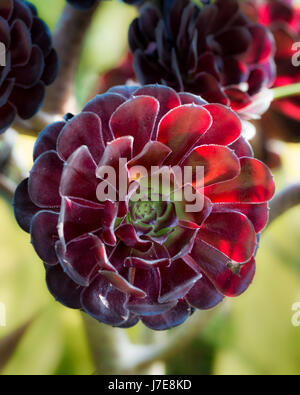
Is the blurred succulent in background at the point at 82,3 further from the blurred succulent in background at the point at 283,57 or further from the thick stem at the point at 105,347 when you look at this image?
the thick stem at the point at 105,347

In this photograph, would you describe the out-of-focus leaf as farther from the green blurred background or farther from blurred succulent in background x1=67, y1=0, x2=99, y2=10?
blurred succulent in background x1=67, y1=0, x2=99, y2=10

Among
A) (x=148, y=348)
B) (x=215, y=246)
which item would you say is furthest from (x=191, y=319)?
(x=215, y=246)

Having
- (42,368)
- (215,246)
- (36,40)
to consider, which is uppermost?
(36,40)

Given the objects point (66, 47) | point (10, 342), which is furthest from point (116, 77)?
point (10, 342)

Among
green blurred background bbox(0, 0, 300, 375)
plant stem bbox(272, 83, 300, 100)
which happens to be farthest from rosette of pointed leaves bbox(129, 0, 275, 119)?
green blurred background bbox(0, 0, 300, 375)

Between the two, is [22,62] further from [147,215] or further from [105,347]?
[105,347]
